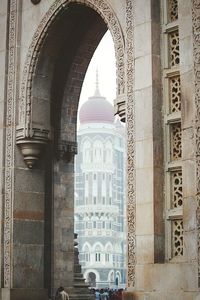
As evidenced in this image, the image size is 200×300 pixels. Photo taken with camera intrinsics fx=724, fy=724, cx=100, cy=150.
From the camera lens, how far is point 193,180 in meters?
9.95

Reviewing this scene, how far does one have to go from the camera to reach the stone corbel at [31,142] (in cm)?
1365

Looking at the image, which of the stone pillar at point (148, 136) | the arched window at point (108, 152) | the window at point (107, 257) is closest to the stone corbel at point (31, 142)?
the stone pillar at point (148, 136)

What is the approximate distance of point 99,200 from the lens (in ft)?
267

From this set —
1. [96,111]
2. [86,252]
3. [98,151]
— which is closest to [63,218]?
[96,111]

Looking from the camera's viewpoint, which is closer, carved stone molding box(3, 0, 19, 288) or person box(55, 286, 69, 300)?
carved stone molding box(3, 0, 19, 288)

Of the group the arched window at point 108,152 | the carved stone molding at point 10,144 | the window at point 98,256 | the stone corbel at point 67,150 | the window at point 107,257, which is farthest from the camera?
the arched window at point 108,152

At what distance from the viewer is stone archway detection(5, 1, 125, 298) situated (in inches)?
540

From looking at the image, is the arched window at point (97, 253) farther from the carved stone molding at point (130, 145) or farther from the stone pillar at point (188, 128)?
the stone pillar at point (188, 128)

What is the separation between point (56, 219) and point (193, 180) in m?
5.69

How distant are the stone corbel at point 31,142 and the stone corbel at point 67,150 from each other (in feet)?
4.23

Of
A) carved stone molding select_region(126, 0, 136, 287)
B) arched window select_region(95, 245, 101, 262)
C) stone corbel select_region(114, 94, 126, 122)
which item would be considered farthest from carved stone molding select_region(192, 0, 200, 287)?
arched window select_region(95, 245, 101, 262)

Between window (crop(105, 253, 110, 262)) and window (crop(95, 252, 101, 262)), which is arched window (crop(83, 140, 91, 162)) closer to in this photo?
window (crop(95, 252, 101, 262))

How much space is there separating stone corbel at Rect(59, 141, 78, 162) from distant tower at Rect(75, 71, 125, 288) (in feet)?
206

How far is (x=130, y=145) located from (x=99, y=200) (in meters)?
70.3
